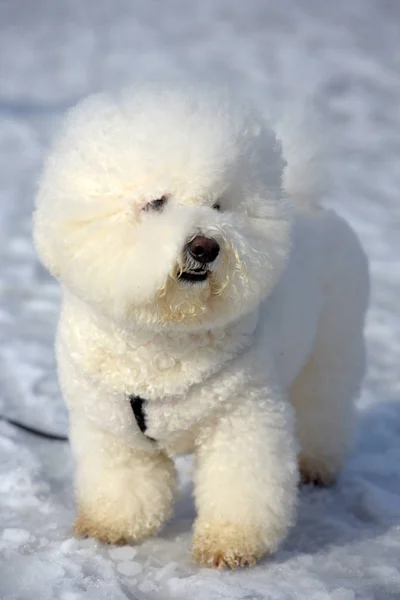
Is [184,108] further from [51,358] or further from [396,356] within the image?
[396,356]

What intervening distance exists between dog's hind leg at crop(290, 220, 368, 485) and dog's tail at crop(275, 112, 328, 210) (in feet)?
0.53

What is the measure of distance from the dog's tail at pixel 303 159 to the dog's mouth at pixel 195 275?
99 centimetres

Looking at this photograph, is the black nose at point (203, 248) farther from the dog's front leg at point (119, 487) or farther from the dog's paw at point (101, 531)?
the dog's paw at point (101, 531)

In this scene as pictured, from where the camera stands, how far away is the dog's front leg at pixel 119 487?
2.86 metres

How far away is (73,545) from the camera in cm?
283

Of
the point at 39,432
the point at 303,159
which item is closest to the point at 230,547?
the point at 39,432

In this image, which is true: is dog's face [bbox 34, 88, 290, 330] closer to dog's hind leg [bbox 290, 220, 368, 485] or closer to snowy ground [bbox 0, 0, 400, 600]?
snowy ground [bbox 0, 0, 400, 600]

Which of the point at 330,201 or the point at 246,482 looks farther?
the point at 330,201

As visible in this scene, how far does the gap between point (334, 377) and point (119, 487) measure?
0.94 m

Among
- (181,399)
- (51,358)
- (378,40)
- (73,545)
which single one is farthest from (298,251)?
(378,40)

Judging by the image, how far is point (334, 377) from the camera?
11.3 ft

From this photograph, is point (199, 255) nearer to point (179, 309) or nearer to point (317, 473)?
point (179, 309)

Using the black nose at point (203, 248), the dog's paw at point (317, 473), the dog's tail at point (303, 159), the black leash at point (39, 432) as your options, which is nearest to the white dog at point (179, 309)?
the black nose at point (203, 248)

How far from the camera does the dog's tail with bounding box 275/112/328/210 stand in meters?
3.26
